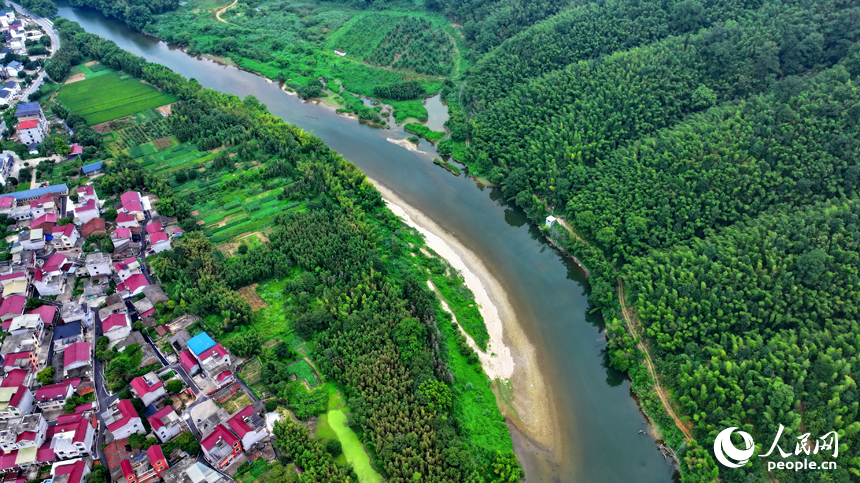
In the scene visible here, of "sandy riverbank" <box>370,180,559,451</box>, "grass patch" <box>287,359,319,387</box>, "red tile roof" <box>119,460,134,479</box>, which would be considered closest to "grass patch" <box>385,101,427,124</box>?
"sandy riverbank" <box>370,180,559,451</box>

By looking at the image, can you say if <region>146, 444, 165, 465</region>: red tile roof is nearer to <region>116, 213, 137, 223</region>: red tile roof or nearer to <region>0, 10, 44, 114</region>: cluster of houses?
<region>116, 213, 137, 223</region>: red tile roof

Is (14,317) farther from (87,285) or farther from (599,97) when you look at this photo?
(599,97)

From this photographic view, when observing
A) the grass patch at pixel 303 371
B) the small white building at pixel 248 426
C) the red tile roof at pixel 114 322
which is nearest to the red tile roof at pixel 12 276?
the red tile roof at pixel 114 322

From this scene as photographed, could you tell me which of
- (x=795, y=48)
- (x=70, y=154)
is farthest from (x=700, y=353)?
(x=70, y=154)

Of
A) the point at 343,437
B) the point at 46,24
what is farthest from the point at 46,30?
the point at 343,437

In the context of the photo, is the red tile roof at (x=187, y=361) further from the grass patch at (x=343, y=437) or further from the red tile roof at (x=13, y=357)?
the red tile roof at (x=13, y=357)

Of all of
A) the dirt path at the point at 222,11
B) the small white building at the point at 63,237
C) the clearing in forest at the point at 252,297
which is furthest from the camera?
the dirt path at the point at 222,11

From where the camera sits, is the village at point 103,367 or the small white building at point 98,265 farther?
the small white building at point 98,265
